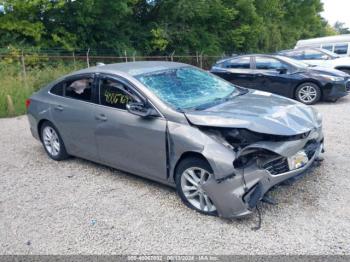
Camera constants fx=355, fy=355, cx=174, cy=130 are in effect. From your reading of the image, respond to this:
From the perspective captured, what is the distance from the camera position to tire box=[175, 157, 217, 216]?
3.65 m

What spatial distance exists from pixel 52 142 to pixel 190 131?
291 cm

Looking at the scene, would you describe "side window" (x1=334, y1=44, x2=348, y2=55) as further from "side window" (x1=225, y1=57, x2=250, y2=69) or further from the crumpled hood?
the crumpled hood

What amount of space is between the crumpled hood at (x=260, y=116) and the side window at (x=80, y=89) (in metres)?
1.73

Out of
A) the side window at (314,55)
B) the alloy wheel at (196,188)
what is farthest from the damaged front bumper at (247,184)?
the side window at (314,55)

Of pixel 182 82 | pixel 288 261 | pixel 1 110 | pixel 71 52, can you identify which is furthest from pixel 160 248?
pixel 71 52

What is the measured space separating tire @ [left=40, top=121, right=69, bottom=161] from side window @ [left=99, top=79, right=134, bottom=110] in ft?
4.26

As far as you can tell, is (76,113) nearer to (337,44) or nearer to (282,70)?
(282,70)

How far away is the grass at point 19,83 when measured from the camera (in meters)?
9.90

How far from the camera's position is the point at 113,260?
3068 mm

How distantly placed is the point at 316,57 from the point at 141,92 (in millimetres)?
9991

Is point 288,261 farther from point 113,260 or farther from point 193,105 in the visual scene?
point 193,105

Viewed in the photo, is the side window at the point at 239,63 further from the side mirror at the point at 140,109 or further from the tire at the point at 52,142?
the side mirror at the point at 140,109

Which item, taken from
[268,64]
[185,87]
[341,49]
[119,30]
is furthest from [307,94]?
[119,30]

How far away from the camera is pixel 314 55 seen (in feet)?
40.7
